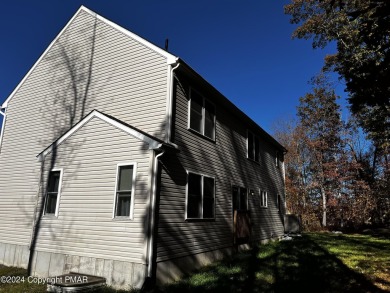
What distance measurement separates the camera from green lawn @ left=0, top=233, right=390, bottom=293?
7.25 m

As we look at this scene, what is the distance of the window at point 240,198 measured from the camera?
12.9m

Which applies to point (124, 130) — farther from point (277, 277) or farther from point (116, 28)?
point (277, 277)

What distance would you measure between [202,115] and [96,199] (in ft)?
15.1

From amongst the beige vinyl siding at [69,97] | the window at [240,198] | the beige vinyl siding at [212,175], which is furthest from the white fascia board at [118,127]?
the window at [240,198]

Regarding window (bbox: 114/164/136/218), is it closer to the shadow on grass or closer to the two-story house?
the two-story house

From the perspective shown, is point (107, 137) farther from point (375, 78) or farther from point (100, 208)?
point (375, 78)

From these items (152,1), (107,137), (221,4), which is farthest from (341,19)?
(107,137)

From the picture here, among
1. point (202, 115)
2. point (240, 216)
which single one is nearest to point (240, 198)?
point (240, 216)

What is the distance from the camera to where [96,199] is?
870 cm

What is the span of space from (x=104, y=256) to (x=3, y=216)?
6.69 meters

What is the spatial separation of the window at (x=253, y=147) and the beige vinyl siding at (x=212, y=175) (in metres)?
0.42

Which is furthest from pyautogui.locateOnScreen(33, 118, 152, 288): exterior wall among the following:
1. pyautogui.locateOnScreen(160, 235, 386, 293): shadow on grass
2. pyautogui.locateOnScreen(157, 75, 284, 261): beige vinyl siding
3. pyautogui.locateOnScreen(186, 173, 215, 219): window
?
pyautogui.locateOnScreen(186, 173, 215, 219): window

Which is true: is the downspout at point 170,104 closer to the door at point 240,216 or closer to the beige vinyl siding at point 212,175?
the beige vinyl siding at point 212,175

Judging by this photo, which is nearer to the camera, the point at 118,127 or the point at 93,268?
the point at 93,268
